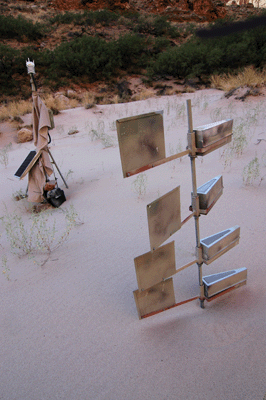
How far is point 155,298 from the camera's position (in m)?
1.85

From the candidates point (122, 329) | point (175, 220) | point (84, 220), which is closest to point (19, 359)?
point (122, 329)

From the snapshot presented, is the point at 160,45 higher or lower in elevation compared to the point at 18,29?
lower

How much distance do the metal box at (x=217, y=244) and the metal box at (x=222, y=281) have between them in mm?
225

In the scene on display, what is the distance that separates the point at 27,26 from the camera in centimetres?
1892

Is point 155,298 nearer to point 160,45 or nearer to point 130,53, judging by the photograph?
point 130,53

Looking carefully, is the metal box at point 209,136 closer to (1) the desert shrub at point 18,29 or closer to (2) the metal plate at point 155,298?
(2) the metal plate at point 155,298

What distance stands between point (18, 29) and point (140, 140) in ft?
73.9

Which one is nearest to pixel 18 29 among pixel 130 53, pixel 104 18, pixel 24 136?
pixel 104 18

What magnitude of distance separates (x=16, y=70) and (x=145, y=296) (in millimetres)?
17779

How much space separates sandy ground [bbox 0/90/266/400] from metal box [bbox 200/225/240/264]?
447 millimetres

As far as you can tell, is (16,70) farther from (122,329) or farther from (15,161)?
(122,329)

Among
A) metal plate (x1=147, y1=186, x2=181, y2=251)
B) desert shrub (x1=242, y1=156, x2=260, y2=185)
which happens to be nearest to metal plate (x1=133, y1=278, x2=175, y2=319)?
metal plate (x1=147, y1=186, x2=181, y2=251)

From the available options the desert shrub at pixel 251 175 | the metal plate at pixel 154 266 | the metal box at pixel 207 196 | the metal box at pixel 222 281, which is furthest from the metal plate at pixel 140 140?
the desert shrub at pixel 251 175

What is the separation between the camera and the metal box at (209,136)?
1.43 m
